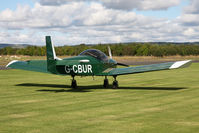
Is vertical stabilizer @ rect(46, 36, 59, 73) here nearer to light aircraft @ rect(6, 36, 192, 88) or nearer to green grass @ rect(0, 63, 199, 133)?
light aircraft @ rect(6, 36, 192, 88)

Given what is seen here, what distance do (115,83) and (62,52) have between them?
15783cm

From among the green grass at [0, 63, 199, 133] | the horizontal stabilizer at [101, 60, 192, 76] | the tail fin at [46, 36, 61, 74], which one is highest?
the tail fin at [46, 36, 61, 74]

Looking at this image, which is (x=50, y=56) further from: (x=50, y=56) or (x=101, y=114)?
(x=101, y=114)

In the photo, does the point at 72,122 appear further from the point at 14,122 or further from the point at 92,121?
the point at 14,122

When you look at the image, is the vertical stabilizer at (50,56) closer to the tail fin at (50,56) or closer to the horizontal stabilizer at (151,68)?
the tail fin at (50,56)

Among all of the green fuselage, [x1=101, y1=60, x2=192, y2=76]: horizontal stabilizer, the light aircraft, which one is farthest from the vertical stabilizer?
[x1=101, y1=60, x2=192, y2=76]: horizontal stabilizer

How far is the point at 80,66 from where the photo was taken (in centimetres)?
1841

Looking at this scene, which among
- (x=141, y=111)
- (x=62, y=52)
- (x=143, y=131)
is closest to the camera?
(x=143, y=131)

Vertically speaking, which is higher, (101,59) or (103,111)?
→ (101,59)

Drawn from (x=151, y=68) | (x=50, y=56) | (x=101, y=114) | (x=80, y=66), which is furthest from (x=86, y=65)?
(x=101, y=114)

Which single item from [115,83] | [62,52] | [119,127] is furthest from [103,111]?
[62,52]

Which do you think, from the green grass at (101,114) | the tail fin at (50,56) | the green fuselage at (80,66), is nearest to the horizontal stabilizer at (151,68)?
the green fuselage at (80,66)

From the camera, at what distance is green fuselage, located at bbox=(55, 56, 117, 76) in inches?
716

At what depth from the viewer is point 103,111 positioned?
11.5 metres
